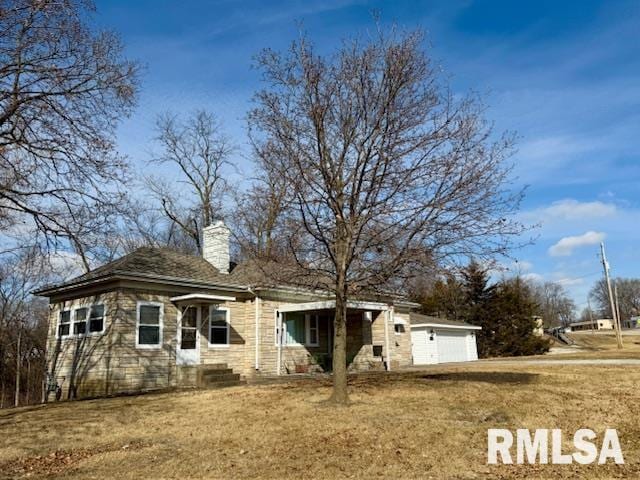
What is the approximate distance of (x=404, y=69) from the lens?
419 inches

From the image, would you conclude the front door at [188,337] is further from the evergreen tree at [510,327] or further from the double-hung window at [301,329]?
the evergreen tree at [510,327]

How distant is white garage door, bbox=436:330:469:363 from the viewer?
32250 millimetres

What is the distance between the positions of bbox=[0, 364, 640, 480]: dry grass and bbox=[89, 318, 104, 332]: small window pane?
3.74 meters

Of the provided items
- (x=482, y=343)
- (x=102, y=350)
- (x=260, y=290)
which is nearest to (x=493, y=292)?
(x=482, y=343)

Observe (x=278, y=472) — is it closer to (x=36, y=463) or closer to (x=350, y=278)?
(x=36, y=463)

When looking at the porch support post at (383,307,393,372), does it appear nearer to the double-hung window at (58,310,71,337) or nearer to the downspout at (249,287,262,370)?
the downspout at (249,287,262,370)

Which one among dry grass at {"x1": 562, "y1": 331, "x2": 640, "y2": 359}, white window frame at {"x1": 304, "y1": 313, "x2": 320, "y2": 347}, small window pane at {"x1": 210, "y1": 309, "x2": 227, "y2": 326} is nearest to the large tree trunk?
small window pane at {"x1": 210, "y1": 309, "x2": 227, "y2": 326}

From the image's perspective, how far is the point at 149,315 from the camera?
55.1 feet

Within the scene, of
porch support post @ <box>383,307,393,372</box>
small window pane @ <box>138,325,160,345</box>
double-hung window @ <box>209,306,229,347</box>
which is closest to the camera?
small window pane @ <box>138,325,160,345</box>

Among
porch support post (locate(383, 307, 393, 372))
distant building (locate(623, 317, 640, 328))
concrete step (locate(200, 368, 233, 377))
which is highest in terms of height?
distant building (locate(623, 317, 640, 328))

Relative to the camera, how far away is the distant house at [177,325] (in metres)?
16.2

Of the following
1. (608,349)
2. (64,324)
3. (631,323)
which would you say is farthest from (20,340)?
(631,323)

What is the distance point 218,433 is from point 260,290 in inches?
438

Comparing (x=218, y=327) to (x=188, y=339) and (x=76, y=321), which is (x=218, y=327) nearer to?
(x=188, y=339)
